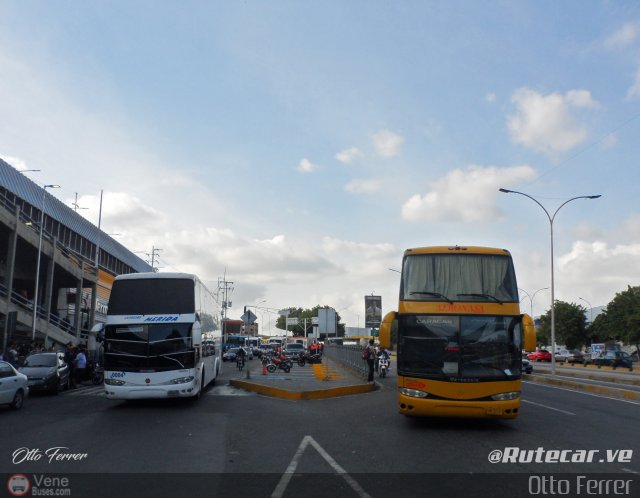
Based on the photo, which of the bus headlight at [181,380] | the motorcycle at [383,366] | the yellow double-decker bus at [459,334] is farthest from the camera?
the motorcycle at [383,366]

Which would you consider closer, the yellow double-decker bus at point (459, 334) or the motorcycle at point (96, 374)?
the yellow double-decker bus at point (459, 334)

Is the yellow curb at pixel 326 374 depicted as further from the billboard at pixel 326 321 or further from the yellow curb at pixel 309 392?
the billboard at pixel 326 321

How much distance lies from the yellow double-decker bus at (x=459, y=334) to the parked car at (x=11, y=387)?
9.86m

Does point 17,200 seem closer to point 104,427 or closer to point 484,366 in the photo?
point 104,427

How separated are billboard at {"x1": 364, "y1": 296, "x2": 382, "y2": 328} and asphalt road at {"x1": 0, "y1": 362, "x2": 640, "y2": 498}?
23651 millimetres

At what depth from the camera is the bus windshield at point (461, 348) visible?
474 inches

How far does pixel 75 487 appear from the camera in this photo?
7.46 m

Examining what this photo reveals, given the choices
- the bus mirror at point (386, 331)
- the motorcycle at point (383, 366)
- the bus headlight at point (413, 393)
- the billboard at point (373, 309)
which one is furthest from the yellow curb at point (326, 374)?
the bus headlight at point (413, 393)

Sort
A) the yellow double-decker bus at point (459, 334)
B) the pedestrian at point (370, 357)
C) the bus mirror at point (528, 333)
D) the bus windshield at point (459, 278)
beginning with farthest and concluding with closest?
1. the pedestrian at point (370, 357)
2. the bus windshield at point (459, 278)
3. the yellow double-decker bus at point (459, 334)
4. the bus mirror at point (528, 333)

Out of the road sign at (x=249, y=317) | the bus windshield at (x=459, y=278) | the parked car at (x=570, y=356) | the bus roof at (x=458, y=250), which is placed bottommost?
the parked car at (x=570, y=356)

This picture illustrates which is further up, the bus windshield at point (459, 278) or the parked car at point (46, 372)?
the bus windshield at point (459, 278)

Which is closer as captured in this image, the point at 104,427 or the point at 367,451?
the point at 367,451

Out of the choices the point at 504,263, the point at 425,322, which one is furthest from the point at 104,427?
the point at 504,263

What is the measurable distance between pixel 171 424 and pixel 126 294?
194 inches
